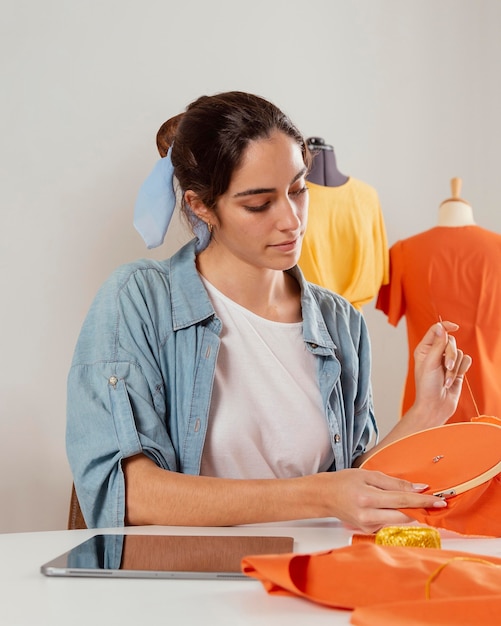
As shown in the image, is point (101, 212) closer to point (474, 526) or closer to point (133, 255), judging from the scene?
point (133, 255)

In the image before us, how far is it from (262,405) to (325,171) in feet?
4.10

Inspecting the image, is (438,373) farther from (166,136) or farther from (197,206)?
(166,136)

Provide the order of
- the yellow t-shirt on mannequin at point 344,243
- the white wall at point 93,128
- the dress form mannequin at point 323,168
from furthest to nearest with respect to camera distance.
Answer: the dress form mannequin at point 323,168 < the yellow t-shirt on mannequin at point 344,243 < the white wall at point 93,128

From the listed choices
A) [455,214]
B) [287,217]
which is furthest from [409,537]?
[455,214]

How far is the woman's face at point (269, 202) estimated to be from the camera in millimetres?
1544

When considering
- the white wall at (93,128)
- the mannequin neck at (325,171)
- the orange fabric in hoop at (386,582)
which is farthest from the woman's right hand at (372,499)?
the mannequin neck at (325,171)

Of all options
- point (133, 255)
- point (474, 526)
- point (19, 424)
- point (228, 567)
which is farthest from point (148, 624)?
point (133, 255)

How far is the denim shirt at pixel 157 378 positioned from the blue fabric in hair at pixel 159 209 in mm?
53

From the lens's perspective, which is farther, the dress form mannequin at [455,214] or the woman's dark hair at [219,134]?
the dress form mannequin at [455,214]

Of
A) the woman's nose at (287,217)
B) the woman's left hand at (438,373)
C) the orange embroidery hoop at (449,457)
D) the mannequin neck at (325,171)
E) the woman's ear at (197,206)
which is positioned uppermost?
the mannequin neck at (325,171)

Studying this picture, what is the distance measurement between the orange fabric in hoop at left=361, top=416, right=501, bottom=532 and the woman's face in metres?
0.47

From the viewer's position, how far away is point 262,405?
5.17 feet

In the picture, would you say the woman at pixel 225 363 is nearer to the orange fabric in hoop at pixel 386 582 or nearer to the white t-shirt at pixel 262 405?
the white t-shirt at pixel 262 405

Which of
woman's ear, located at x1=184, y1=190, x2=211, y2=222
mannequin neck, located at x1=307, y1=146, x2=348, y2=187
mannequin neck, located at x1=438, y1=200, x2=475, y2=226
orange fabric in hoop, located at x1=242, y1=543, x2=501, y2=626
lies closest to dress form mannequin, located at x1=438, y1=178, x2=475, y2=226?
mannequin neck, located at x1=438, y1=200, x2=475, y2=226
